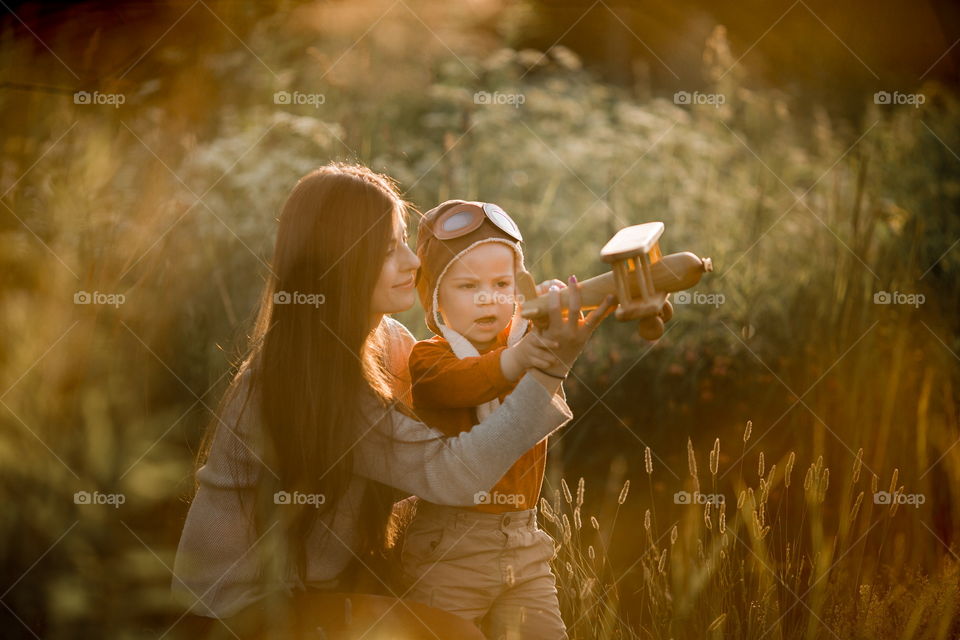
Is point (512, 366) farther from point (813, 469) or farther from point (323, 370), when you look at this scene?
point (813, 469)

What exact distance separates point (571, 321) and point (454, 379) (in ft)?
1.34

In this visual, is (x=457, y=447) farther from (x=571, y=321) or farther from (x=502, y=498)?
(x=571, y=321)

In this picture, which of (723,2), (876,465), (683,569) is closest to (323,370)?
(683,569)

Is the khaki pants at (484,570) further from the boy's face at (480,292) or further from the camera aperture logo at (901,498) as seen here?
the camera aperture logo at (901,498)

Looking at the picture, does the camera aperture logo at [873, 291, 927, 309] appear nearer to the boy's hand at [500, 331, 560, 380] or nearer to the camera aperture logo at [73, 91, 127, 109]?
the boy's hand at [500, 331, 560, 380]

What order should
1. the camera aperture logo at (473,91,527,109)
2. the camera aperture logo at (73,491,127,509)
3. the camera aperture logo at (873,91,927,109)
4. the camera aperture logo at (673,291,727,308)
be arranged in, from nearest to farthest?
the camera aperture logo at (73,491,127,509), the camera aperture logo at (673,291,727,308), the camera aperture logo at (873,91,927,109), the camera aperture logo at (473,91,527,109)

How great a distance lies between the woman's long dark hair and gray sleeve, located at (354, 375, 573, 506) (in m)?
0.06

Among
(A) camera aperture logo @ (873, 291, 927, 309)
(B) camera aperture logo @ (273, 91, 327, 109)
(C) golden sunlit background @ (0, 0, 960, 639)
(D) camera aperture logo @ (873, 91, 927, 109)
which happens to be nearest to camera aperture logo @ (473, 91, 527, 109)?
(C) golden sunlit background @ (0, 0, 960, 639)

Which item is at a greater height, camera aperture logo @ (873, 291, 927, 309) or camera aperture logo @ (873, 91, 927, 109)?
camera aperture logo @ (873, 91, 927, 109)

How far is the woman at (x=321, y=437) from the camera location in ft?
7.71

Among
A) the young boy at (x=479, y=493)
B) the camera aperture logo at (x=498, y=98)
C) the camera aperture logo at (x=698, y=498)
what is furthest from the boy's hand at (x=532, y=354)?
the camera aperture logo at (x=498, y=98)

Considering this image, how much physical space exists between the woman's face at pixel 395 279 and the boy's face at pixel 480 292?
0.11 metres

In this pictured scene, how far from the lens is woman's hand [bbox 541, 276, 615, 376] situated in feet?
7.02

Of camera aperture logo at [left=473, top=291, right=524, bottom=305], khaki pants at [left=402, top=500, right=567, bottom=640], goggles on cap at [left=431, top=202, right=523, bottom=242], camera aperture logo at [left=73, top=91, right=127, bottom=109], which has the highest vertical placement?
camera aperture logo at [left=73, top=91, right=127, bottom=109]
